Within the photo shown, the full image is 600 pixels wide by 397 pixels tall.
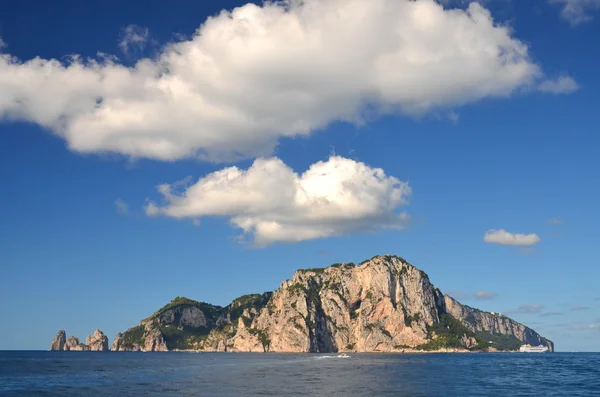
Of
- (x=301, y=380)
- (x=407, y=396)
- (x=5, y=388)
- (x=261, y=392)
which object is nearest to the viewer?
(x=407, y=396)

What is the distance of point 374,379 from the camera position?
122438mm

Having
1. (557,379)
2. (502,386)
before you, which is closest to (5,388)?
(502,386)

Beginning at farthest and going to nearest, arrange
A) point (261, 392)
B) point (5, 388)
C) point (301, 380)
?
point (301, 380), point (5, 388), point (261, 392)

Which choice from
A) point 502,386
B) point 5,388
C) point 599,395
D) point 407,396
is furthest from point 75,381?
point 599,395

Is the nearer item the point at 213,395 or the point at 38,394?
the point at 213,395

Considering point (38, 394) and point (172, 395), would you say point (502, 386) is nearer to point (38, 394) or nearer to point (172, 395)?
point (172, 395)

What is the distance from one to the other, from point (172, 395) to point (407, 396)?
39409 millimetres

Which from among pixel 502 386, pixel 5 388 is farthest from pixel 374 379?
pixel 5 388

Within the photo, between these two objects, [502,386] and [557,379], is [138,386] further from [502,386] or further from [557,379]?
[557,379]

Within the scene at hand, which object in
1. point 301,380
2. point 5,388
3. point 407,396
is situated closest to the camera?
point 407,396

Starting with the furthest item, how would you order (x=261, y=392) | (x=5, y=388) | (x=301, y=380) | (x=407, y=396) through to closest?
(x=301, y=380) < (x=5, y=388) < (x=261, y=392) < (x=407, y=396)

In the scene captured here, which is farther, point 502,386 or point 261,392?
point 502,386

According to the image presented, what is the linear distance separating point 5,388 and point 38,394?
643 inches

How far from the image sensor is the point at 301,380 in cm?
12012
